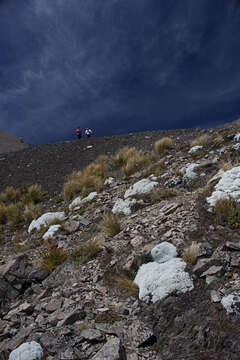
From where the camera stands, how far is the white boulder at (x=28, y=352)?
245cm

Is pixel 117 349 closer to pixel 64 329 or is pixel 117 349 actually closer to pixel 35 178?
pixel 64 329

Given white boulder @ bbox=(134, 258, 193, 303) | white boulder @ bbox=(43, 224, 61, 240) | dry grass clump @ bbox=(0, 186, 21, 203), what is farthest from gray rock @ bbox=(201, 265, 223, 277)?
dry grass clump @ bbox=(0, 186, 21, 203)

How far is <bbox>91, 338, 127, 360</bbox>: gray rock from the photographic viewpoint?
2291 mm

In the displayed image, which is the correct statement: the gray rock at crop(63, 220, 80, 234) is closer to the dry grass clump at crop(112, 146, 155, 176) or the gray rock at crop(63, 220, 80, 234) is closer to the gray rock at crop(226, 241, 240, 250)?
the dry grass clump at crop(112, 146, 155, 176)

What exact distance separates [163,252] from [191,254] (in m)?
0.52

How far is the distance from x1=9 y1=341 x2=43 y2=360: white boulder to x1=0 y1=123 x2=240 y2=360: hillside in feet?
0.04

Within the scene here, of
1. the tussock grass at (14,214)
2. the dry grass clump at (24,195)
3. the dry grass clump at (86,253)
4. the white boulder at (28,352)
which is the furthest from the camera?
the dry grass clump at (24,195)

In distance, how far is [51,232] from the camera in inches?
253

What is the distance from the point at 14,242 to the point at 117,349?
635 cm

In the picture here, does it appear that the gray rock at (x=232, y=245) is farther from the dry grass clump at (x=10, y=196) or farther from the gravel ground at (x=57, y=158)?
the dry grass clump at (x=10, y=196)

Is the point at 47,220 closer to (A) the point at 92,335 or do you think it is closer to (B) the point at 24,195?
(B) the point at 24,195

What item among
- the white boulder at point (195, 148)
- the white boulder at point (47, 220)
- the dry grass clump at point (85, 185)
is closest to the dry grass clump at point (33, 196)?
the dry grass clump at point (85, 185)

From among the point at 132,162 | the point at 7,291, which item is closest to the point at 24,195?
the point at 132,162

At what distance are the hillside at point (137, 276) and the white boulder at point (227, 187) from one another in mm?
26
